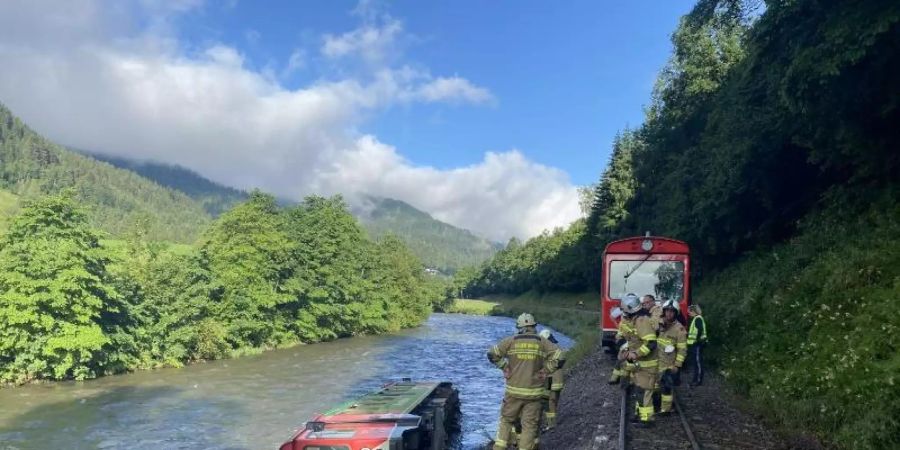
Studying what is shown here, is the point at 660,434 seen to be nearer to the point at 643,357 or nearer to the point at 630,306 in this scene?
the point at 643,357

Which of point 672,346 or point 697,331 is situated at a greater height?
point 697,331

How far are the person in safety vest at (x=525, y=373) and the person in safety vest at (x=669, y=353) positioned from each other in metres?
3.97

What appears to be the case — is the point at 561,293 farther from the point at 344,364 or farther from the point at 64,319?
the point at 64,319

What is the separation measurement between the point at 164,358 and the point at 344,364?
10.7 m

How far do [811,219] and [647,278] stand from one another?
23.1 ft

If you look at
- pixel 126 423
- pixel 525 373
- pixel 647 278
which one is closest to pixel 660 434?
pixel 525 373

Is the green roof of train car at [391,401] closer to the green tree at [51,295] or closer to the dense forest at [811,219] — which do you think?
the dense forest at [811,219]

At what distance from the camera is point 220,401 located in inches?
1037

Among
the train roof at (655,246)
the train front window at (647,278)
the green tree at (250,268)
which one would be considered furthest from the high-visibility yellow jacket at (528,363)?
the green tree at (250,268)

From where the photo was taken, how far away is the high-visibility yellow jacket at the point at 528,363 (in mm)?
Answer: 9586

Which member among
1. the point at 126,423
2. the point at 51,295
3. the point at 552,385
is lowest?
the point at 126,423

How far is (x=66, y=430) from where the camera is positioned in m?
21.0

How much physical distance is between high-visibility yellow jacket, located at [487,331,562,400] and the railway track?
6.88 feet

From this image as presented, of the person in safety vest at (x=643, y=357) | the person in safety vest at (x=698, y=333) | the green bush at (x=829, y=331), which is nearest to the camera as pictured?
the green bush at (x=829, y=331)
